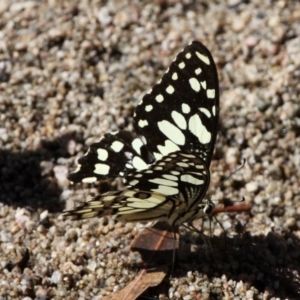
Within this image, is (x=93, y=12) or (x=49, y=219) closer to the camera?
(x=49, y=219)

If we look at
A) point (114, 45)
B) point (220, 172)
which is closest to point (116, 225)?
point (220, 172)

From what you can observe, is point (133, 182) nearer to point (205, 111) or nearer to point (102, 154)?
point (102, 154)

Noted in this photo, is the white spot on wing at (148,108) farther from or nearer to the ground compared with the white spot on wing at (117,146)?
farther from the ground

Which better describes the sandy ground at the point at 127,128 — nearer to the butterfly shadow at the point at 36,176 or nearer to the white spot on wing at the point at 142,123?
the butterfly shadow at the point at 36,176

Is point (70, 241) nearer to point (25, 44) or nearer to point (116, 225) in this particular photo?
point (116, 225)

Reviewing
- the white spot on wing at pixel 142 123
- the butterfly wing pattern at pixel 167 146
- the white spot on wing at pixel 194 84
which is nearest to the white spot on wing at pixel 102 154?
the butterfly wing pattern at pixel 167 146

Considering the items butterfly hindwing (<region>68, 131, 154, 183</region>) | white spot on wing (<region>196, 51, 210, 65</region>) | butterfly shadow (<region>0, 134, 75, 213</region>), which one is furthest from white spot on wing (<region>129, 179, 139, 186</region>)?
butterfly shadow (<region>0, 134, 75, 213</region>)
